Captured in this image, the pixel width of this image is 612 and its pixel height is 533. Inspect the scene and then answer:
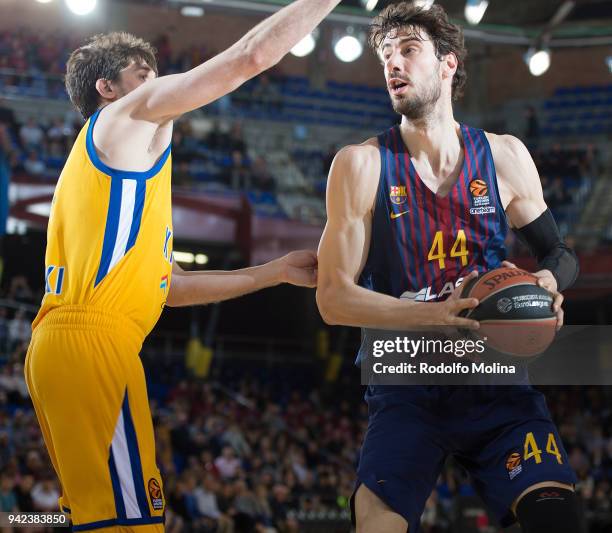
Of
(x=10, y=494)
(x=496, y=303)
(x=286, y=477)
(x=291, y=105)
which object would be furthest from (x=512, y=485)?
(x=291, y=105)

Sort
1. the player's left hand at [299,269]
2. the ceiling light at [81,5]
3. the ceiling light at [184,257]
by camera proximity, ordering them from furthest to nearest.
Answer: the ceiling light at [184,257], the ceiling light at [81,5], the player's left hand at [299,269]

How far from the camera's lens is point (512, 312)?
3.55m

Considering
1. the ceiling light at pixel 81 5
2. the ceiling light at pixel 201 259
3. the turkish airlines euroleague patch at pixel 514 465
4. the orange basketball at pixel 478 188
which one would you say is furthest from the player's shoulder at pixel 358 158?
the ceiling light at pixel 201 259

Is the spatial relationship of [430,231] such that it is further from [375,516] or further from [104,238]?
[104,238]

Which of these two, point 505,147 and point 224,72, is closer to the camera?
point 224,72

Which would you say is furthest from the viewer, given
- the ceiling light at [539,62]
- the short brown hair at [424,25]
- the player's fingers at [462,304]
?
the ceiling light at [539,62]

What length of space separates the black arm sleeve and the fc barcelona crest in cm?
60

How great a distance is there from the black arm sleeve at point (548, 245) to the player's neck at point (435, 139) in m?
0.48

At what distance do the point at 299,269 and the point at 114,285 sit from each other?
1.15 meters

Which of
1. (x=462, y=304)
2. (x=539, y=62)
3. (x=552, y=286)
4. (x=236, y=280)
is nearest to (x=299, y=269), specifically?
(x=236, y=280)

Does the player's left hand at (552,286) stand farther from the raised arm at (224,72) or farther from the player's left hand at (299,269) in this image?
the raised arm at (224,72)

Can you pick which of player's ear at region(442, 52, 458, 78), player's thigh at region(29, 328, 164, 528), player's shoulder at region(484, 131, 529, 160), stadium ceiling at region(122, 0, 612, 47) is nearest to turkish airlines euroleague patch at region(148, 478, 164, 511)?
player's thigh at region(29, 328, 164, 528)

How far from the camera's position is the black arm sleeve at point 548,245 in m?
3.98

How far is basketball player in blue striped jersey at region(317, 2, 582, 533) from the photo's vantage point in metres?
3.62
